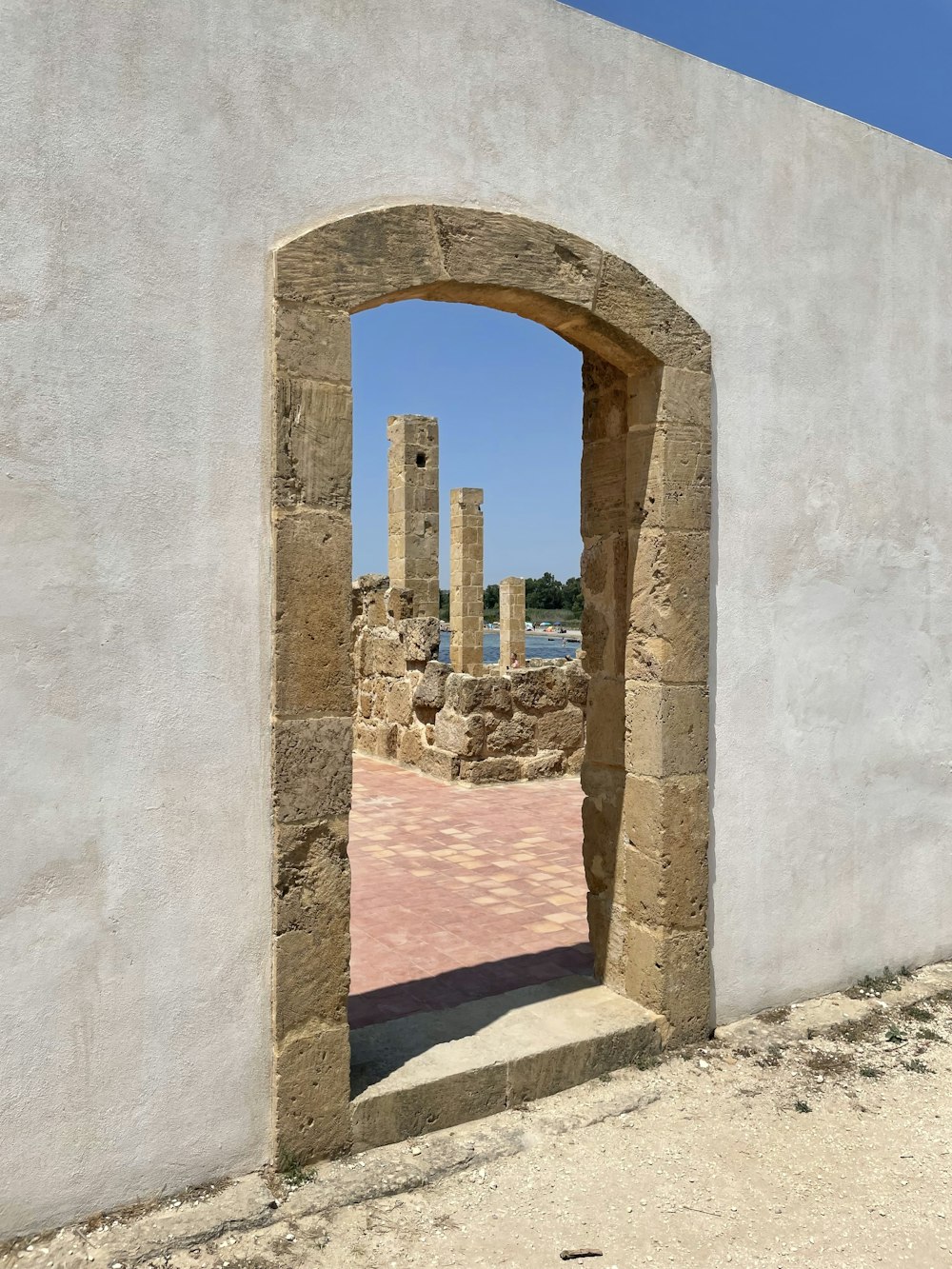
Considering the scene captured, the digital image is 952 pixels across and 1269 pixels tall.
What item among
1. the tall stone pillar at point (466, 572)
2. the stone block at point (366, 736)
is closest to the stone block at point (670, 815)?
the stone block at point (366, 736)

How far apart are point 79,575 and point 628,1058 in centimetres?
272

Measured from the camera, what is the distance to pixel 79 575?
2.74 m

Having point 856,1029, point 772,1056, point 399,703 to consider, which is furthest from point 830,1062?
point 399,703

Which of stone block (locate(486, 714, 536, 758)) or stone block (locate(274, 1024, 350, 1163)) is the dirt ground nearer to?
stone block (locate(274, 1024, 350, 1163))

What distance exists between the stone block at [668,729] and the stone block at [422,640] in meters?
5.61

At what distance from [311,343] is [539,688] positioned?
20.6 ft

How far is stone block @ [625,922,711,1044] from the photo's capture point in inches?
151

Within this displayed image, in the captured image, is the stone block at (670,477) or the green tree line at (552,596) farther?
the green tree line at (552,596)

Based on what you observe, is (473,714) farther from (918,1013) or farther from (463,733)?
(918,1013)

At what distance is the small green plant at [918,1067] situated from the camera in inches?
149

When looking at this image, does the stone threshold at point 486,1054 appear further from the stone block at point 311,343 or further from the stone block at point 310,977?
the stone block at point 311,343

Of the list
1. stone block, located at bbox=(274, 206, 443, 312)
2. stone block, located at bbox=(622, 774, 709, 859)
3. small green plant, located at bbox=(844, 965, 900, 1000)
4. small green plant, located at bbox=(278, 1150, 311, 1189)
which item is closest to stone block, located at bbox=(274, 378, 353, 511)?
stone block, located at bbox=(274, 206, 443, 312)

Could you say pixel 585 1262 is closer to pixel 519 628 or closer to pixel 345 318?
pixel 345 318

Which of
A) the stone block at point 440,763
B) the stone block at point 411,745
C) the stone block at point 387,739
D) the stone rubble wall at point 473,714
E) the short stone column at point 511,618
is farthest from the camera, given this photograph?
the short stone column at point 511,618
